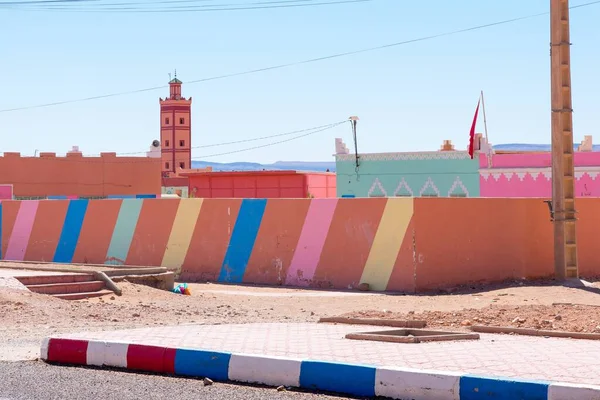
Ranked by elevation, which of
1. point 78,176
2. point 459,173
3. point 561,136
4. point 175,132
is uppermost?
point 175,132

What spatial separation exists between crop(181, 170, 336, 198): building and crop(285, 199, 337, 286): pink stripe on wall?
30.7 m

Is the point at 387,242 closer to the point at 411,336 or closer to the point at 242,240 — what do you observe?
the point at 242,240

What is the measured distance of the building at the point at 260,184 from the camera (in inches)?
2125

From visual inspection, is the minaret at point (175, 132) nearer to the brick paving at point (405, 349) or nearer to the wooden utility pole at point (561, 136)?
the wooden utility pole at point (561, 136)

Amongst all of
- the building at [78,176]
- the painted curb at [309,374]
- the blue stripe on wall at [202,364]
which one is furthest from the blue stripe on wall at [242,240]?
the building at [78,176]

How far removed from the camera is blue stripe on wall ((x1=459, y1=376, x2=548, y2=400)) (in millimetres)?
6832

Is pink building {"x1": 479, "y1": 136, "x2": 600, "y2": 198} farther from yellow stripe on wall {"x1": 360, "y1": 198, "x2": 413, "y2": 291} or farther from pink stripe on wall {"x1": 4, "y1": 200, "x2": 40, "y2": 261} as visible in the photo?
yellow stripe on wall {"x1": 360, "y1": 198, "x2": 413, "y2": 291}

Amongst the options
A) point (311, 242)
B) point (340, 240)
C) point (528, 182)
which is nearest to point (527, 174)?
point (528, 182)

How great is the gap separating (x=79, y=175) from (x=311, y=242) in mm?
39623

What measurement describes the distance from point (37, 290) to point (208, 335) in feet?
26.0

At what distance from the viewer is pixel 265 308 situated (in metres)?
17.0

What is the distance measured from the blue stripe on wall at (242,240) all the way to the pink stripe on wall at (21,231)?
24.1 ft

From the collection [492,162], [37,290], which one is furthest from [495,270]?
[492,162]

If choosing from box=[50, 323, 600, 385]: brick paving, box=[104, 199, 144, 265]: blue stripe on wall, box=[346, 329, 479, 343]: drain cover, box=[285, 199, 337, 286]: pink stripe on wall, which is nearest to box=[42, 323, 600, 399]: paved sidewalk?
box=[50, 323, 600, 385]: brick paving
